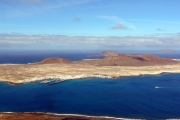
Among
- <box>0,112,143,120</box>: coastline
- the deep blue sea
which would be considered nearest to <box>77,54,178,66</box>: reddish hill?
the deep blue sea

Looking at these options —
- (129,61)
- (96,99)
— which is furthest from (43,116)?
(129,61)

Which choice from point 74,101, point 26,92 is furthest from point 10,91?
point 74,101

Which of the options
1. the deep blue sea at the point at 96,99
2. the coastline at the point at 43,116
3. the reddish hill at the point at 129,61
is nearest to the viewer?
the coastline at the point at 43,116

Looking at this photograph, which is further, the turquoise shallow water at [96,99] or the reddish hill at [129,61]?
the reddish hill at [129,61]

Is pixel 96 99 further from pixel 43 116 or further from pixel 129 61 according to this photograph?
pixel 129 61

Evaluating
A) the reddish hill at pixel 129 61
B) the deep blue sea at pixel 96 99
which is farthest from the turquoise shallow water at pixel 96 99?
the reddish hill at pixel 129 61

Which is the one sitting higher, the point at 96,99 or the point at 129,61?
the point at 129,61

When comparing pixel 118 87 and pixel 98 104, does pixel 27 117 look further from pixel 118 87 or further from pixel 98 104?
pixel 118 87

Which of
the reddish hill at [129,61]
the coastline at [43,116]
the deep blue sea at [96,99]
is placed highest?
the reddish hill at [129,61]

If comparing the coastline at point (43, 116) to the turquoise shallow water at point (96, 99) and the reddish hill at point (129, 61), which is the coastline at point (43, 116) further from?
the reddish hill at point (129, 61)
